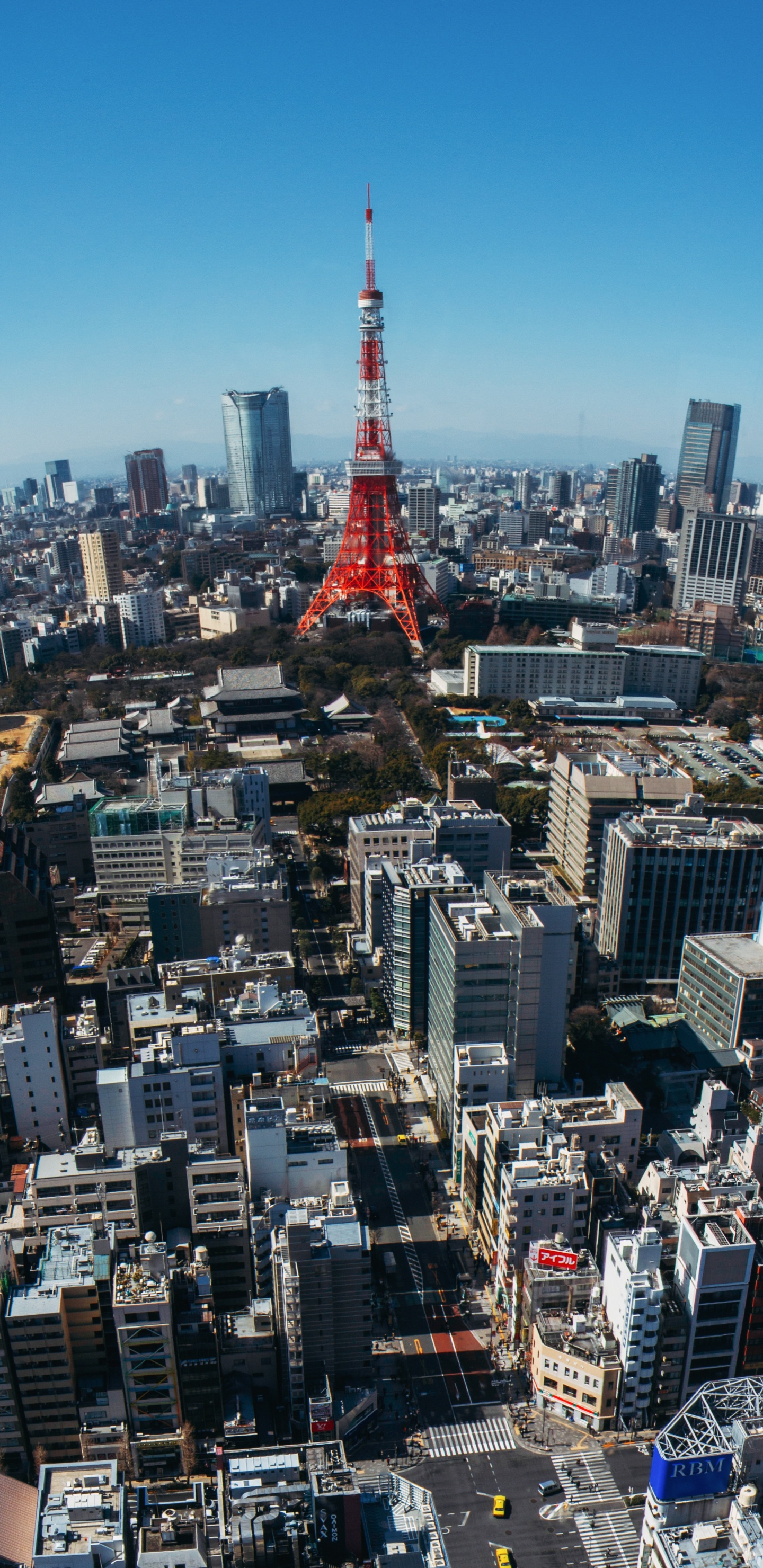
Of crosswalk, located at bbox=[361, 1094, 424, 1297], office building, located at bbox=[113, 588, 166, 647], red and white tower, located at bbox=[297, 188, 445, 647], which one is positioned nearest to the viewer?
crosswalk, located at bbox=[361, 1094, 424, 1297]

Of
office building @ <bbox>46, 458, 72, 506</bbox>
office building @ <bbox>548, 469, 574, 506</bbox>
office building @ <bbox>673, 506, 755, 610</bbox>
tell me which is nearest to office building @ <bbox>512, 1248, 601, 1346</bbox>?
office building @ <bbox>673, 506, 755, 610</bbox>

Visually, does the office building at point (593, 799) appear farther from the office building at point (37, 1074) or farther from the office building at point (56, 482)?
the office building at point (56, 482)

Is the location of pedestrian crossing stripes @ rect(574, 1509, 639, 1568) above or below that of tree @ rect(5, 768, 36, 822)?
below

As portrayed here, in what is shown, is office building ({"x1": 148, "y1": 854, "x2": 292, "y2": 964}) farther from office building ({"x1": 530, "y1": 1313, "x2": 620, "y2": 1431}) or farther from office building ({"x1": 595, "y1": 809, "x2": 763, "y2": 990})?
office building ({"x1": 530, "y1": 1313, "x2": 620, "y2": 1431})

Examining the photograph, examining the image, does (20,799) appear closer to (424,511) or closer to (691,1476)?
(691,1476)

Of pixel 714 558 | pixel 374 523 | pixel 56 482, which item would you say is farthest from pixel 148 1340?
pixel 56 482

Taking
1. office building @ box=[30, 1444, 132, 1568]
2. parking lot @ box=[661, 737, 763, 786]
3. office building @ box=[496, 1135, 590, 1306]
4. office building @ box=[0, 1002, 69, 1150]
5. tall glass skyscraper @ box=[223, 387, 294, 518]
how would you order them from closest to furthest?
office building @ box=[30, 1444, 132, 1568] → office building @ box=[496, 1135, 590, 1306] → office building @ box=[0, 1002, 69, 1150] → parking lot @ box=[661, 737, 763, 786] → tall glass skyscraper @ box=[223, 387, 294, 518]

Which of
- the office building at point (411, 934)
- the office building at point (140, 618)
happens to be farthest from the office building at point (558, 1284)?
the office building at point (140, 618)

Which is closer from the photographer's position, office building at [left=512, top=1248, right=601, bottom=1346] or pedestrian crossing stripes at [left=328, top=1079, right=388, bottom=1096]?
office building at [left=512, top=1248, right=601, bottom=1346]
